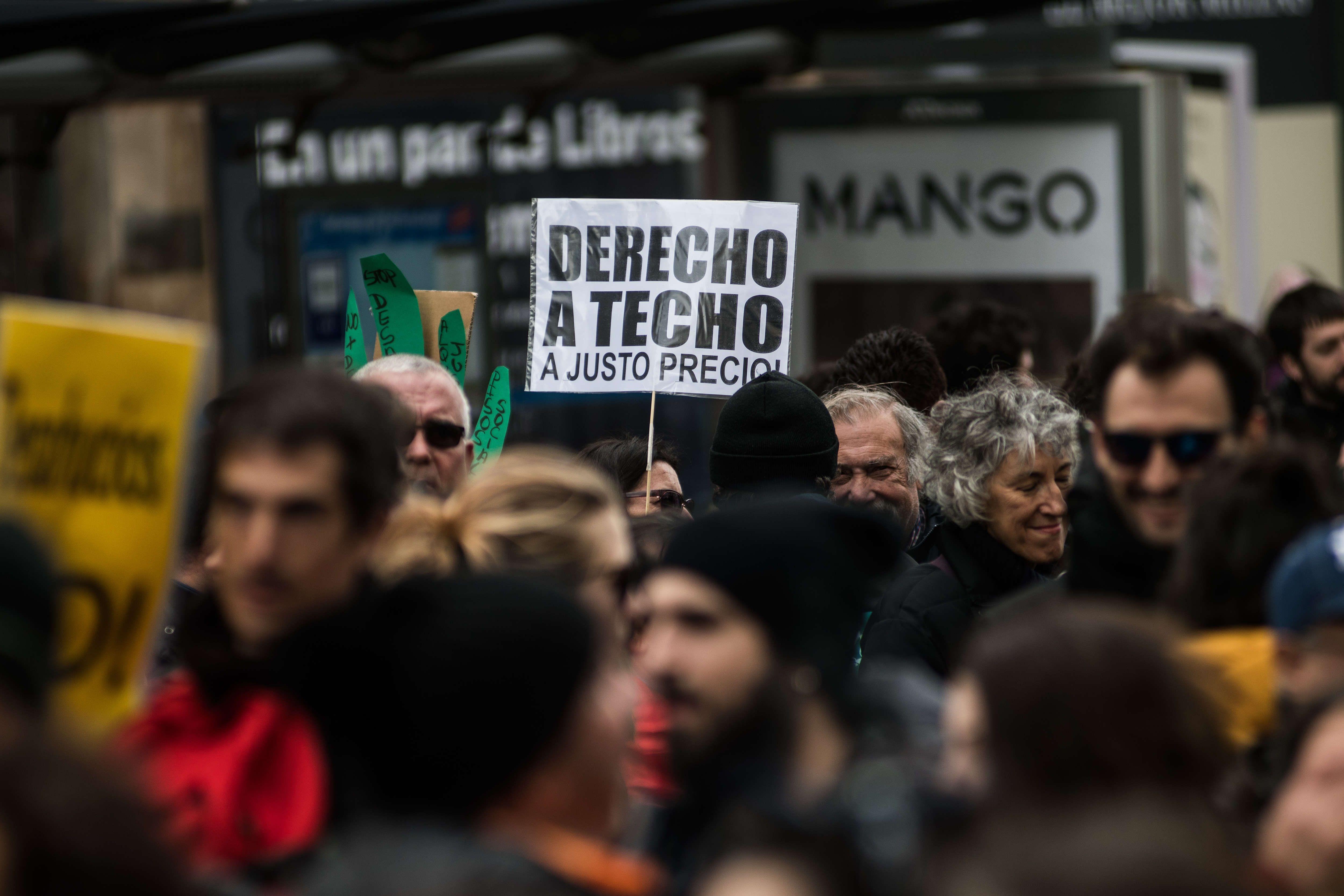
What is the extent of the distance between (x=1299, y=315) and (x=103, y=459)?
4634 millimetres

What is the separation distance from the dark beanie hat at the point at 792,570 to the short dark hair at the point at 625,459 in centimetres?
270

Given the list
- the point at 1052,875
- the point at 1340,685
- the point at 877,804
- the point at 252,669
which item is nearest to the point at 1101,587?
the point at 1340,685

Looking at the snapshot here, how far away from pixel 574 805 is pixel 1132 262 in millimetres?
8967

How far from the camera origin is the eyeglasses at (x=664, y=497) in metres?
5.57

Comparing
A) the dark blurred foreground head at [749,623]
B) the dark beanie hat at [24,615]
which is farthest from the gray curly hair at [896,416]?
the dark beanie hat at [24,615]

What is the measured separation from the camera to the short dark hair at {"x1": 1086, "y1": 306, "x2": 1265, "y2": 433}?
350cm

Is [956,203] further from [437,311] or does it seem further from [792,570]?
[792,570]

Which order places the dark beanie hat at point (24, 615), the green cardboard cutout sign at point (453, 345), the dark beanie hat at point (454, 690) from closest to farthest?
the dark beanie hat at point (24, 615) → the dark beanie hat at point (454, 690) → the green cardboard cutout sign at point (453, 345)

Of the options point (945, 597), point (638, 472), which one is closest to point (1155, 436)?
point (945, 597)

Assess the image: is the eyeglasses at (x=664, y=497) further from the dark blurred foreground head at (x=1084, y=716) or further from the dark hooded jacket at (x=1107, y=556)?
the dark blurred foreground head at (x=1084, y=716)

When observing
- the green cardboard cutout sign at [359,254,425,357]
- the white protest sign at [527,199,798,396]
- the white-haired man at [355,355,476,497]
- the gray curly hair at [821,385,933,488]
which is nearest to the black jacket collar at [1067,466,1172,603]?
the white-haired man at [355,355,476,497]

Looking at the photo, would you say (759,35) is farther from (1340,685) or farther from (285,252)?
(1340,685)

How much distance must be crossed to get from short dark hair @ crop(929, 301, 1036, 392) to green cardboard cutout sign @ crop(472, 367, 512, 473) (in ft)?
6.32

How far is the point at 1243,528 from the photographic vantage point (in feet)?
9.95
